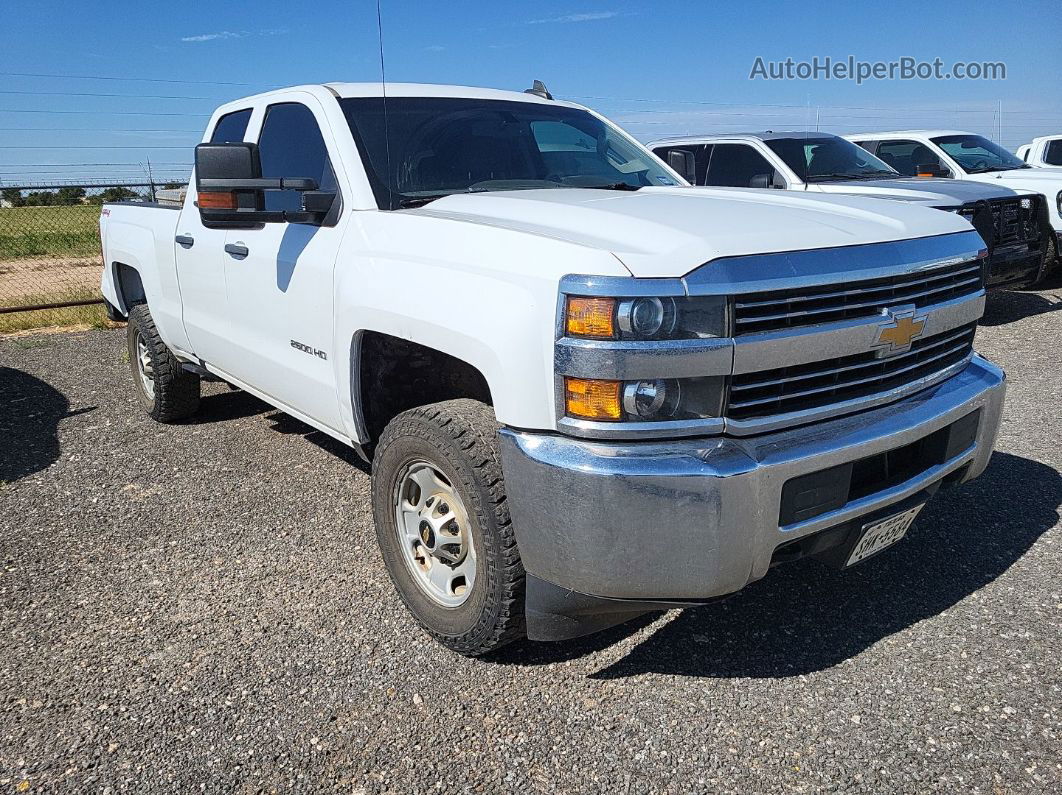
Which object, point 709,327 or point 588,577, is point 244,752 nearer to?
point 588,577

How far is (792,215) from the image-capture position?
2.80 m

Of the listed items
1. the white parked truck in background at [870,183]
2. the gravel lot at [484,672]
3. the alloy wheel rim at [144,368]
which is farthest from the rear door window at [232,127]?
the white parked truck in background at [870,183]

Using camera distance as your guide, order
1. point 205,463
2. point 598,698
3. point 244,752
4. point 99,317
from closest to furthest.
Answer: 1. point 244,752
2. point 598,698
3. point 205,463
4. point 99,317

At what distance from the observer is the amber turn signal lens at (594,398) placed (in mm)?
2260

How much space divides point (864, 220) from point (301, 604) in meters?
2.48

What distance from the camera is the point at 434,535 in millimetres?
2934

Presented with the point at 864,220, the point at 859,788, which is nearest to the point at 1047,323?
the point at 864,220

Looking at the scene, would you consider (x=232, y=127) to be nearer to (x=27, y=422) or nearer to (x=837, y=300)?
(x=27, y=422)

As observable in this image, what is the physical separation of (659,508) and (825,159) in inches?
300

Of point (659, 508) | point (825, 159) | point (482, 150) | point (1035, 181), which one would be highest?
point (482, 150)

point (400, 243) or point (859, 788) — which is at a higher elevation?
point (400, 243)

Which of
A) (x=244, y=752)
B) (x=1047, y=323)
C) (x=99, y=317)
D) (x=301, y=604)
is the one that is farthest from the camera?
(x=99, y=317)

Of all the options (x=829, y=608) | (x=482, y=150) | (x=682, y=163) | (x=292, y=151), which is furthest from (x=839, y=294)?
(x=682, y=163)

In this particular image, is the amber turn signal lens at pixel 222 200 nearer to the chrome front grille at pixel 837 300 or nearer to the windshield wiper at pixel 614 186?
the windshield wiper at pixel 614 186
